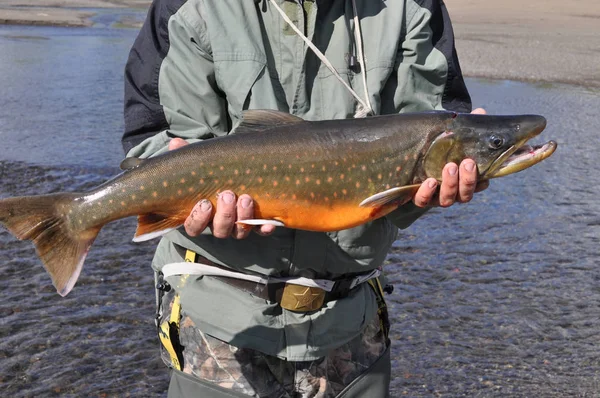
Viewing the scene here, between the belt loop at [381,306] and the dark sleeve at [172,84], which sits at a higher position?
the dark sleeve at [172,84]

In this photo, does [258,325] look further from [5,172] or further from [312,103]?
[5,172]

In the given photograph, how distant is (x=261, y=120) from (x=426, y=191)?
61 cm

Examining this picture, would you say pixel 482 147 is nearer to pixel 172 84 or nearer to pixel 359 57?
pixel 359 57

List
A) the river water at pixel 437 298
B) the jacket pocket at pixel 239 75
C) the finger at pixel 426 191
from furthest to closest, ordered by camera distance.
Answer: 1. the river water at pixel 437 298
2. the jacket pocket at pixel 239 75
3. the finger at pixel 426 191

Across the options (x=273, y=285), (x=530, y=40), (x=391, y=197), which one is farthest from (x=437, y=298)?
(x=530, y=40)

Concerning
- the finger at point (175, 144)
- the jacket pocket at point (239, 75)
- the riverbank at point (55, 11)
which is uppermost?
the jacket pocket at point (239, 75)

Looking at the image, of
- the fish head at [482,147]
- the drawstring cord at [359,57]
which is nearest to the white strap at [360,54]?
Result: the drawstring cord at [359,57]

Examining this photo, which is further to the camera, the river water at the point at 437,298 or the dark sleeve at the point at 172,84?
the river water at the point at 437,298

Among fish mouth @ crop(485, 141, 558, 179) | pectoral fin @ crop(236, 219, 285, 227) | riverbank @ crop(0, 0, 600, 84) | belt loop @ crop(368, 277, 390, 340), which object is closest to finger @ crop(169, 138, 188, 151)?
pectoral fin @ crop(236, 219, 285, 227)

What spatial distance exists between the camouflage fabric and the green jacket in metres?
0.08

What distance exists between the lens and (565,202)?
325 inches

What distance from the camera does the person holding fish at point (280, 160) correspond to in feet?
9.36

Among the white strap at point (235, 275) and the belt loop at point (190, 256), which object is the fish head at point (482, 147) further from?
the belt loop at point (190, 256)

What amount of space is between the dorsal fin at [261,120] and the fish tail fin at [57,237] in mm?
617
